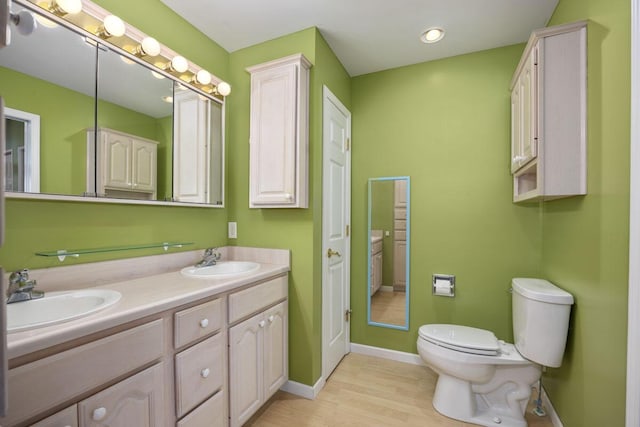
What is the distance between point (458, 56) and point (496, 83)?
14.3 inches

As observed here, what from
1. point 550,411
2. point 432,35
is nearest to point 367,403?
point 550,411

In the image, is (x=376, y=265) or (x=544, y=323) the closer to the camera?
(x=544, y=323)

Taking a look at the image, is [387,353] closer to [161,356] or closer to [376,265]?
[376,265]

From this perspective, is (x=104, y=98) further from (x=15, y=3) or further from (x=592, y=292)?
(x=592, y=292)

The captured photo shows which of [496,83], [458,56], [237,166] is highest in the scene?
[458,56]

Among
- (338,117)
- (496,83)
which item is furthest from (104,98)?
(496,83)

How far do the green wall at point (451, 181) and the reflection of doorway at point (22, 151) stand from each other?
2048 mm

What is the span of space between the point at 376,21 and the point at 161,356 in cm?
220

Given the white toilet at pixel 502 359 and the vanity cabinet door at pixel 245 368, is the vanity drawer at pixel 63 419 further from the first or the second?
the white toilet at pixel 502 359

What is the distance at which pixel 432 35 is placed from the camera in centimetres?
199

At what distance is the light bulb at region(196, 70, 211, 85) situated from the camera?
1829mm

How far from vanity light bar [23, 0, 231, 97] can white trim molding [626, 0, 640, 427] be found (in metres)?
2.05

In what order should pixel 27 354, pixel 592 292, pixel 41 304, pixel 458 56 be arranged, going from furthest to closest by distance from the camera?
1. pixel 458 56
2. pixel 592 292
3. pixel 41 304
4. pixel 27 354

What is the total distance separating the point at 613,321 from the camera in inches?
44.0
